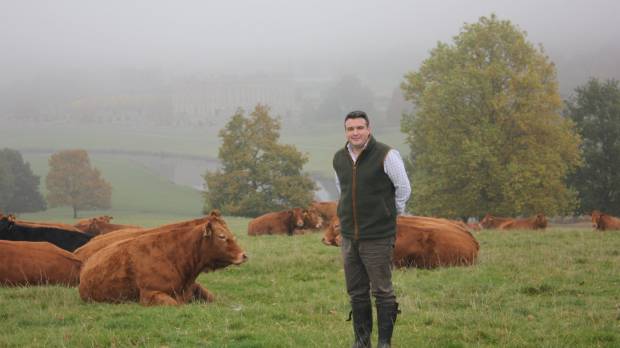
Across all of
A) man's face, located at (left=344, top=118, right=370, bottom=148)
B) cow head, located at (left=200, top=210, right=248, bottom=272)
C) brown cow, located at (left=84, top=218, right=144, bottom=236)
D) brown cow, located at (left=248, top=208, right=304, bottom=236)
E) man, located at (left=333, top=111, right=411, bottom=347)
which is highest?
man's face, located at (left=344, top=118, right=370, bottom=148)

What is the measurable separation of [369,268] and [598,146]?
48.5m

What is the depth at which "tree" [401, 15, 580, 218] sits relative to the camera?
39.0 meters

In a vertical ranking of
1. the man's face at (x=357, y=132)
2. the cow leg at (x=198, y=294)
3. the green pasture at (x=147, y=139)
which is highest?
the green pasture at (x=147, y=139)

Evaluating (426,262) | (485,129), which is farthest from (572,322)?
(485,129)

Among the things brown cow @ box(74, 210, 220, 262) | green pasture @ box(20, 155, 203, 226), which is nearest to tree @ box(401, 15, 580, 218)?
brown cow @ box(74, 210, 220, 262)

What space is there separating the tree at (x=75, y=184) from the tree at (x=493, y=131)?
5091 centimetres

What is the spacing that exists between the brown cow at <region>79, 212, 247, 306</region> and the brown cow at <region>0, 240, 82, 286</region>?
119 cm

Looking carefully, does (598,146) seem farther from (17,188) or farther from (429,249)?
(17,188)

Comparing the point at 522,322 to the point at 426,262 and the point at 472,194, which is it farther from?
the point at 472,194

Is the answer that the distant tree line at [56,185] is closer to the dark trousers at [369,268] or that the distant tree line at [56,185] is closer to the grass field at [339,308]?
the grass field at [339,308]

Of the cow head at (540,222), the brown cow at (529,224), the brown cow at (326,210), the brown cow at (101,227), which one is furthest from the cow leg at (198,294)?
the brown cow at (326,210)

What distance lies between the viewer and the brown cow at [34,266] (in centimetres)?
1177

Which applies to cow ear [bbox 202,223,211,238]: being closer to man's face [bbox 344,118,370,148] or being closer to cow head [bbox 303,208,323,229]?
man's face [bbox 344,118,370,148]

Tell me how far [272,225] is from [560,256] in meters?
14.9
